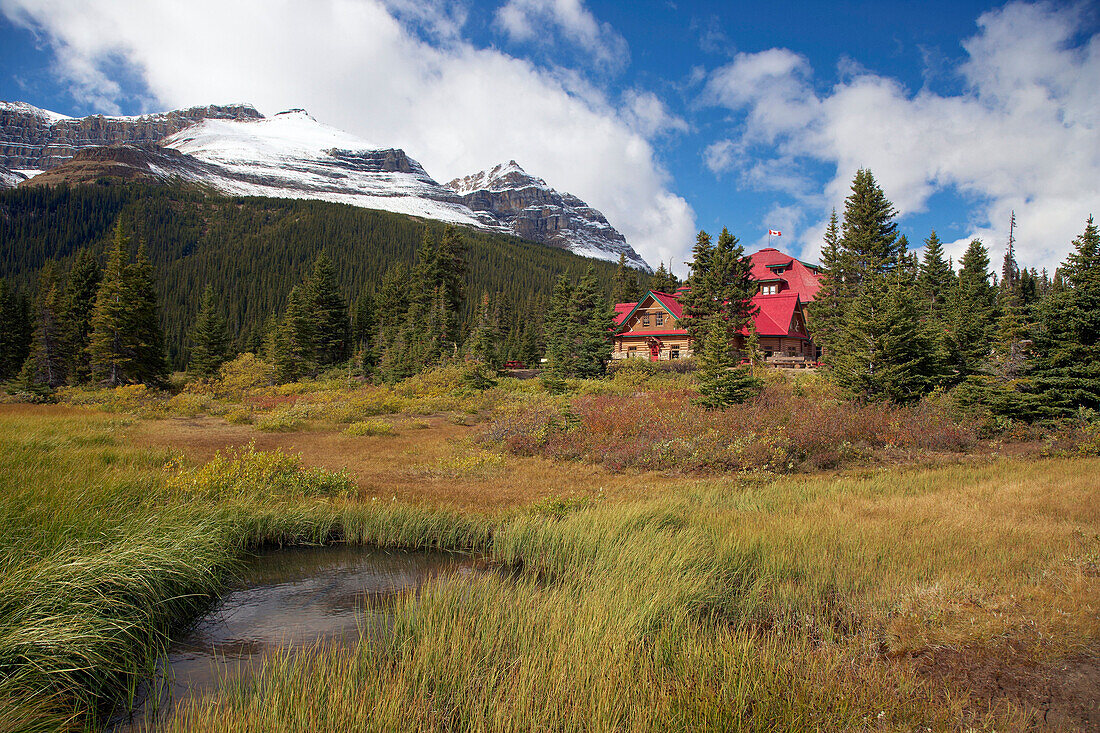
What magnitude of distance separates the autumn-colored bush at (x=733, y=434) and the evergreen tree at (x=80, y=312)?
3815cm

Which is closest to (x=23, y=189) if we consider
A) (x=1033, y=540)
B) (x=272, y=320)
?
(x=272, y=320)

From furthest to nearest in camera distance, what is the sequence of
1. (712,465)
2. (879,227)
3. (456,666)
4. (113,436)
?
(879,227)
(113,436)
(712,465)
(456,666)

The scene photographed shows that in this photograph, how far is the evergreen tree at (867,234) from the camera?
33.8 metres

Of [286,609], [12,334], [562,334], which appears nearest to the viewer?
[286,609]

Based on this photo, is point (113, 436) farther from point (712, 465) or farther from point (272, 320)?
point (272, 320)

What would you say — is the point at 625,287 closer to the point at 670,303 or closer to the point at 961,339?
the point at 670,303

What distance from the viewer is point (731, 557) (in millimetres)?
6586

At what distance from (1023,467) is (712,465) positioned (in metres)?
7.75

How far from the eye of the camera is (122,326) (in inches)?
1352

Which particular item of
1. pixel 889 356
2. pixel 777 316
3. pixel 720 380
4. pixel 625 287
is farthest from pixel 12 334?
pixel 777 316

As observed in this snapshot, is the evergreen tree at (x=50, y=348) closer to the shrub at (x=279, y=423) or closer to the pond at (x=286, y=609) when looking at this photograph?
the shrub at (x=279, y=423)

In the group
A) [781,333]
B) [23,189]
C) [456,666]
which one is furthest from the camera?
[23,189]

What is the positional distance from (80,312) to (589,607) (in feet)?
173

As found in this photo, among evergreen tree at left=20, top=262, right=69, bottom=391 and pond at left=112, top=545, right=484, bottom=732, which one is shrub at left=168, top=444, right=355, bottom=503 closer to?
pond at left=112, top=545, right=484, bottom=732
